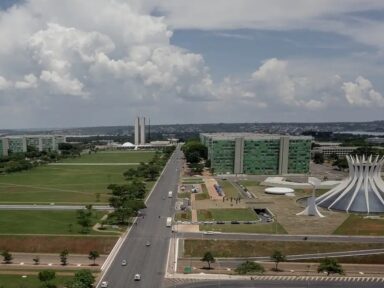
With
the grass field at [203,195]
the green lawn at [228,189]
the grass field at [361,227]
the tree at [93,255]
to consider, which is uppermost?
the tree at [93,255]

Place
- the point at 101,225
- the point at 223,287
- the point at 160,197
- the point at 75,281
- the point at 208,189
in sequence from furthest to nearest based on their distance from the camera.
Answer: the point at 208,189, the point at 160,197, the point at 101,225, the point at 223,287, the point at 75,281

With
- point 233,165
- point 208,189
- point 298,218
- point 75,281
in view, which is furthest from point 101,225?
point 233,165

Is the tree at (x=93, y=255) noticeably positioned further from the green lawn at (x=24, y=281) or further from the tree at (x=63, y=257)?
the green lawn at (x=24, y=281)

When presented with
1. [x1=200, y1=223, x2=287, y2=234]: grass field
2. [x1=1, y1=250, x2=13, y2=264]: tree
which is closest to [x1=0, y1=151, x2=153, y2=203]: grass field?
[x1=200, y1=223, x2=287, y2=234]: grass field

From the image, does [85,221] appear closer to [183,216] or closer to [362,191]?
[183,216]

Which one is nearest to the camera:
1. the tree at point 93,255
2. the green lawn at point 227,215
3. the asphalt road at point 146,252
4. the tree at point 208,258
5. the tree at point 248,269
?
the asphalt road at point 146,252

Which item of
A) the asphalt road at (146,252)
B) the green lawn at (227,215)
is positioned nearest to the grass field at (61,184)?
the asphalt road at (146,252)

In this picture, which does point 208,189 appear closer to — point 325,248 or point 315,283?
point 325,248
